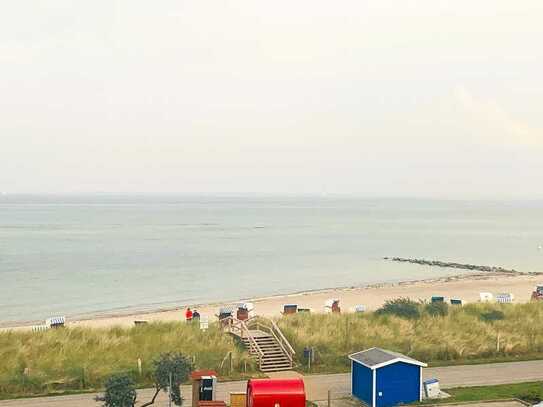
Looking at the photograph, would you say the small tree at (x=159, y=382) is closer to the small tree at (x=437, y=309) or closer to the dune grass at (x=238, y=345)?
the dune grass at (x=238, y=345)

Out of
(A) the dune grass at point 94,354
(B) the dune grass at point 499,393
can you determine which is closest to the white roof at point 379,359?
(B) the dune grass at point 499,393

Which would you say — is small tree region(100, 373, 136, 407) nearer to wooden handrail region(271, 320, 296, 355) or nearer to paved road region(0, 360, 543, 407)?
paved road region(0, 360, 543, 407)

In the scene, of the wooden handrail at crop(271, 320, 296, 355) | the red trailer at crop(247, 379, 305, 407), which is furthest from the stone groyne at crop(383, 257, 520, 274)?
the red trailer at crop(247, 379, 305, 407)

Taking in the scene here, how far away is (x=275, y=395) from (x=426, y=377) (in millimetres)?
7959

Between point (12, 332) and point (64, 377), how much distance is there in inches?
186

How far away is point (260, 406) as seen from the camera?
59.9 feet

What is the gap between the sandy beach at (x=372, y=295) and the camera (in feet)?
153

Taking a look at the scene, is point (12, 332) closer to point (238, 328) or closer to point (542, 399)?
point (238, 328)

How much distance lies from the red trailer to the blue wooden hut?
331 centimetres

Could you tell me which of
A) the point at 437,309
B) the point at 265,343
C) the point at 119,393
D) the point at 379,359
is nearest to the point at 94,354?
the point at 265,343

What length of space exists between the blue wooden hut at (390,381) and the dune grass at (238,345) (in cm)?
425

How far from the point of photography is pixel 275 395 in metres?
18.3

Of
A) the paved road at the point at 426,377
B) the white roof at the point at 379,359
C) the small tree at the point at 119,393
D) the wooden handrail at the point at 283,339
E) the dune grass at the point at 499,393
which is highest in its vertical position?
the small tree at the point at 119,393

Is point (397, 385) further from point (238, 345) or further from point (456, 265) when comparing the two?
point (456, 265)
